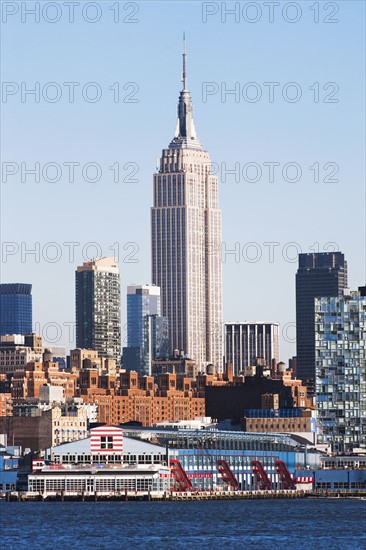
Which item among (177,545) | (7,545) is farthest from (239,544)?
(7,545)

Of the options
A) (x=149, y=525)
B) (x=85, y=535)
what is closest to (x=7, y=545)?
(x=85, y=535)

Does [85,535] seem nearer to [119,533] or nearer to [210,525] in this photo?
[119,533]

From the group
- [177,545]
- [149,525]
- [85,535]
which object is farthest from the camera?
[149,525]

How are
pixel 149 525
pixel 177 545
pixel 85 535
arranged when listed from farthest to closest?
1. pixel 149 525
2. pixel 85 535
3. pixel 177 545

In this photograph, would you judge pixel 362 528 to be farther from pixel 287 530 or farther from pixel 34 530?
pixel 34 530

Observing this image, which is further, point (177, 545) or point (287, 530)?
point (287, 530)

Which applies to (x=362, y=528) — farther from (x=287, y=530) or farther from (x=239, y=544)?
(x=239, y=544)

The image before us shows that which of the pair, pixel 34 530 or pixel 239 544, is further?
pixel 34 530
